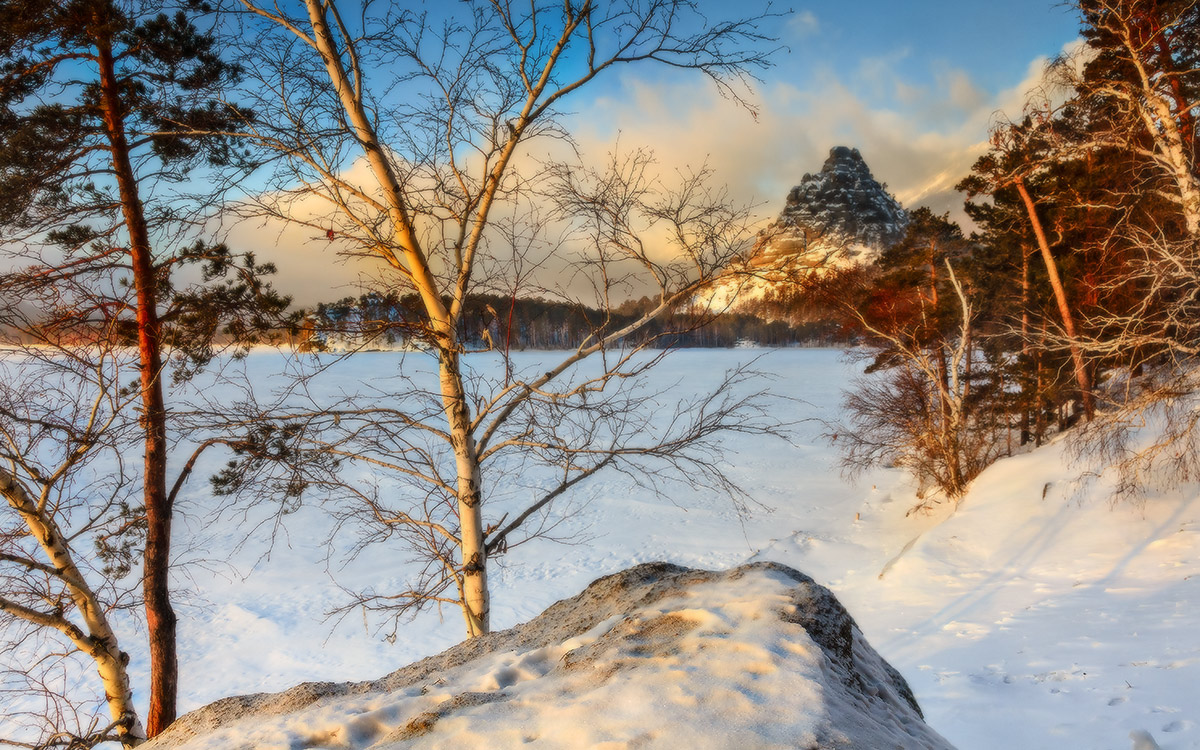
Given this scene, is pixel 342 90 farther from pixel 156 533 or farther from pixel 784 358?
pixel 784 358

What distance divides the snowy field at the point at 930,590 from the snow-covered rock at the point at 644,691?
57.0 inches

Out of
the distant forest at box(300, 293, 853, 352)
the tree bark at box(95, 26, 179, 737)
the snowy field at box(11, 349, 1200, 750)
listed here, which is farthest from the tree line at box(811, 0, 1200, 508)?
the tree bark at box(95, 26, 179, 737)

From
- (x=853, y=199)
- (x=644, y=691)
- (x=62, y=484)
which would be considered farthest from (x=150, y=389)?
(x=853, y=199)

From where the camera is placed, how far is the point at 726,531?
19375 millimetres

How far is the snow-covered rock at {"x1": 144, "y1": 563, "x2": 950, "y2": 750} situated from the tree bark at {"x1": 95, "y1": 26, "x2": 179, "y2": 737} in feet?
12.5

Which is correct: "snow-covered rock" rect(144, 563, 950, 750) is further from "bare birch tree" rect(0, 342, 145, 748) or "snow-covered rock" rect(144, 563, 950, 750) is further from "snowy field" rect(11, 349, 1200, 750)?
"bare birch tree" rect(0, 342, 145, 748)

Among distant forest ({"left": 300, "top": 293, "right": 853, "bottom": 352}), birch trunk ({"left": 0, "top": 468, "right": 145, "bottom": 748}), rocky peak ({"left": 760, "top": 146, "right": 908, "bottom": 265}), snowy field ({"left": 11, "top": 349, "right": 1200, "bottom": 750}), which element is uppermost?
rocky peak ({"left": 760, "top": 146, "right": 908, "bottom": 265})

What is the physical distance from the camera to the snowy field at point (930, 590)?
18.9 feet

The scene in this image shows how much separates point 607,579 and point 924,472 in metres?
17.4

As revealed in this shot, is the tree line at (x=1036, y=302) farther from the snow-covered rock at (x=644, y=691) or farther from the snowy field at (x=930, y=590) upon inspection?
the snow-covered rock at (x=644, y=691)

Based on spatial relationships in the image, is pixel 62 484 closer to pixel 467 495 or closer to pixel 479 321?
pixel 467 495

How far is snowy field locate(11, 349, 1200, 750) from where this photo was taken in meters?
5.75

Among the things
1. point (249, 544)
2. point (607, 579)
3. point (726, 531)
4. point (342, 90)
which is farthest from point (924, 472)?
point (249, 544)

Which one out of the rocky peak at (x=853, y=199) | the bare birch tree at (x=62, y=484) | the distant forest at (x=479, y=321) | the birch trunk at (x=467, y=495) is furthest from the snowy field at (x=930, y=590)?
the rocky peak at (x=853, y=199)
